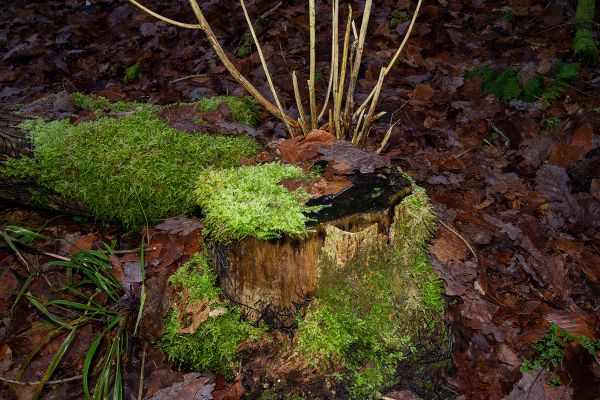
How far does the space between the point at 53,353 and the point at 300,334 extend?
3.98 ft

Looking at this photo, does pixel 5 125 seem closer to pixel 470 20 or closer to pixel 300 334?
pixel 300 334

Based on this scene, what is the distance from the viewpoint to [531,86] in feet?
12.3

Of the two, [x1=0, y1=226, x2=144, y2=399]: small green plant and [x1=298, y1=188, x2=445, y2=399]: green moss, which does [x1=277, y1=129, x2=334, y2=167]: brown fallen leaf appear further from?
[x1=0, y1=226, x2=144, y2=399]: small green plant

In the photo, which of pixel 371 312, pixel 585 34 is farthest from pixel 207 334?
pixel 585 34

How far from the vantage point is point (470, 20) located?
530 cm

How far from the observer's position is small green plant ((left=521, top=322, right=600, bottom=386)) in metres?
2.02

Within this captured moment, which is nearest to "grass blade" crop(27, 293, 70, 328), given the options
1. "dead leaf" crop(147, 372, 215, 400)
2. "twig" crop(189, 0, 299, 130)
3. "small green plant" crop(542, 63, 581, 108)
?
"dead leaf" crop(147, 372, 215, 400)

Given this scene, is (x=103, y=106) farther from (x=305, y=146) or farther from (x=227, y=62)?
(x=305, y=146)

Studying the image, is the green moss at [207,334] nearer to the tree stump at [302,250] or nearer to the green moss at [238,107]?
the tree stump at [302,250]

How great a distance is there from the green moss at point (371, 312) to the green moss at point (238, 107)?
66.2 inches

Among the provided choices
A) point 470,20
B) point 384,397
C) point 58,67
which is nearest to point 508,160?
point 384,397

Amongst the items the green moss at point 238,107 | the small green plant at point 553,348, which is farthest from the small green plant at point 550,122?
the green moss at point 238,107

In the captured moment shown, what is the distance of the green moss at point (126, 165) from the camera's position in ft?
8.07

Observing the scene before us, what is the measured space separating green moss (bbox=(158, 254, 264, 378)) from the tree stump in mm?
63
